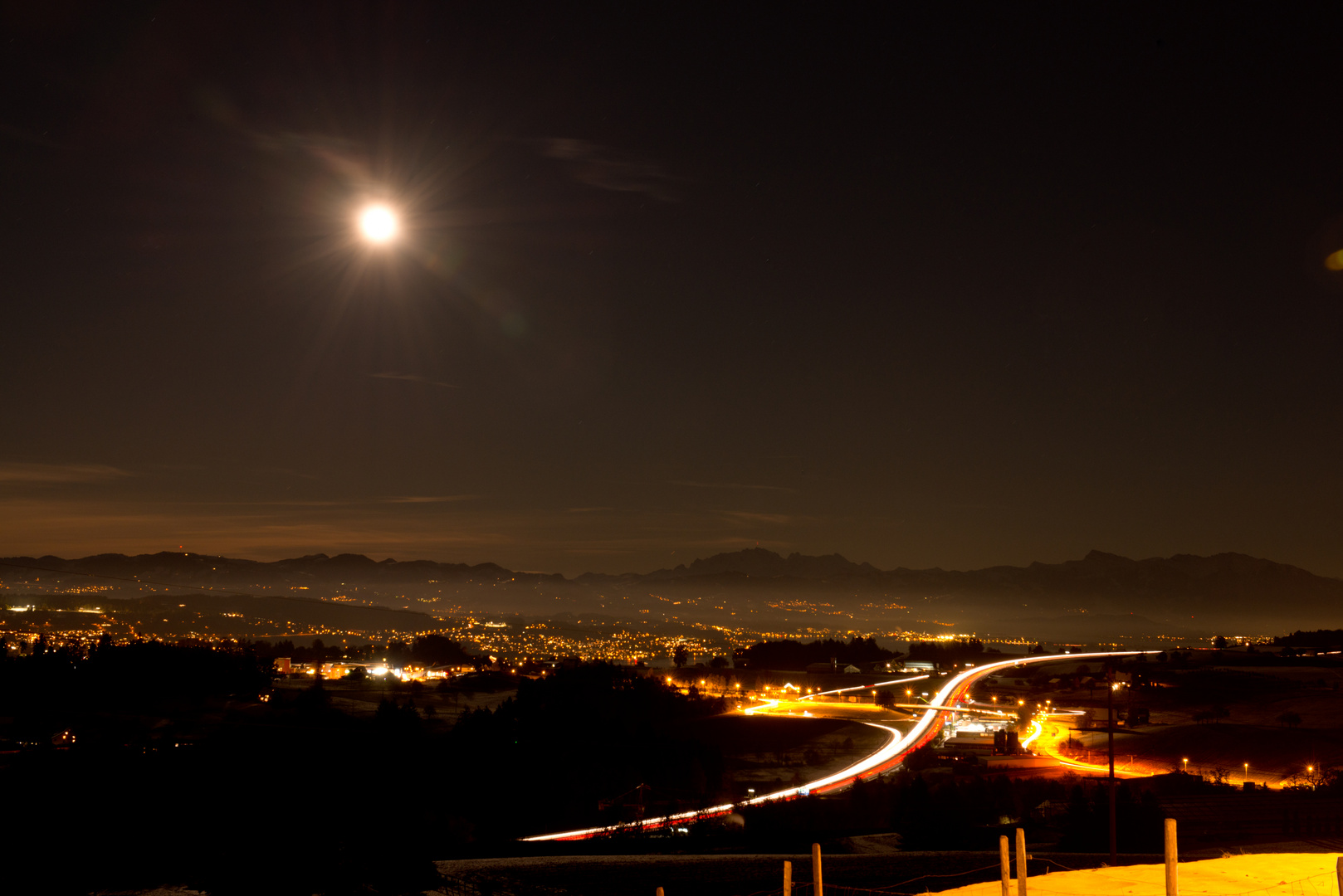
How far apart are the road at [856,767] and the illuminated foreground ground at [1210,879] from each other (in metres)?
17.2

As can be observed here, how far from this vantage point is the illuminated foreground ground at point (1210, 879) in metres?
16.9

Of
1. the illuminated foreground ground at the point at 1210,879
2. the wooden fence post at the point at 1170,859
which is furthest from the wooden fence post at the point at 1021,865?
the illuminated foreground ground at the point at 1210,879

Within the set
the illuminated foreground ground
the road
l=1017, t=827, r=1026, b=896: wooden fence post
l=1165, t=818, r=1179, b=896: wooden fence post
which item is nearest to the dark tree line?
the road

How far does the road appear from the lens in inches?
1419

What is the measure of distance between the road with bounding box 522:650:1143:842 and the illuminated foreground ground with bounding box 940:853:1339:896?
1718 cm

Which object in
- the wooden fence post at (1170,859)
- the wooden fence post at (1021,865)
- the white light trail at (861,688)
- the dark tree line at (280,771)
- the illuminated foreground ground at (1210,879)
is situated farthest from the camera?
the white light trail at (861,688)

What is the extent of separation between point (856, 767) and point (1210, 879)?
35.0 meters

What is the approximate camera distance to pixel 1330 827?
2792cm

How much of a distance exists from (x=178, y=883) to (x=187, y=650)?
1647 inches

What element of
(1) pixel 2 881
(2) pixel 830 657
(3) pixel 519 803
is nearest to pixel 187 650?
(3) pixel 519 803

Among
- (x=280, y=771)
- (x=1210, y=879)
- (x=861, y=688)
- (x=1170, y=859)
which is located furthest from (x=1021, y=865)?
(x=861, y=688)

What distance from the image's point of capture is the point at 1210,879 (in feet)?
59.2

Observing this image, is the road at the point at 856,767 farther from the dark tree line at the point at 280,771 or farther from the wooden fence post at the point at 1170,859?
the wooden fence post at the point at 1170,859

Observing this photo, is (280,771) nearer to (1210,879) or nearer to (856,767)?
(1210,879)
